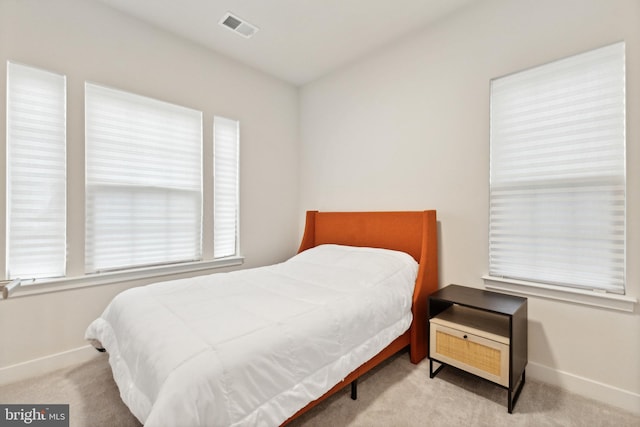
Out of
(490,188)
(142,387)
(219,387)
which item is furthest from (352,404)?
(490,188)

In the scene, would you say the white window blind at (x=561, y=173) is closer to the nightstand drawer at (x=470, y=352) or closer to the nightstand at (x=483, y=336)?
the nightstand at (x=483, y=336)

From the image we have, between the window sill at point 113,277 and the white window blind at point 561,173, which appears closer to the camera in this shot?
the white window blind at point 561,173

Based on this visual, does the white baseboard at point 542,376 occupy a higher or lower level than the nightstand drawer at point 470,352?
lower

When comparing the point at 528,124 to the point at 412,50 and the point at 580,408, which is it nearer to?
the point at 412,50

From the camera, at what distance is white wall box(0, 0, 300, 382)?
6.43 feet

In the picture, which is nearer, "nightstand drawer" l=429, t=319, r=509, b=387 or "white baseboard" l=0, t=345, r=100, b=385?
"nightstand drawer" l=429, t=319, r=509, b=387

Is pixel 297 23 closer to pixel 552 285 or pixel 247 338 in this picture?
pixel 247 338

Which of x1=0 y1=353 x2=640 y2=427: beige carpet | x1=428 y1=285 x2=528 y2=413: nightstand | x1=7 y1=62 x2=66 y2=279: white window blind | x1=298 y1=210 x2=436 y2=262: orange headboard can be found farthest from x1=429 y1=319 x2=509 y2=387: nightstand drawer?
x1=7 y1=62 x2=66 y2=279: white window blind

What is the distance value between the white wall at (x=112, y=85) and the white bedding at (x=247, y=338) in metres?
0.58

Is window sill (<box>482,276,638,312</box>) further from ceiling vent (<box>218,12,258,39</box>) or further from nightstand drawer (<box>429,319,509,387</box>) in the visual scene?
ceiling vent (<box>218,12,258,39</box>)

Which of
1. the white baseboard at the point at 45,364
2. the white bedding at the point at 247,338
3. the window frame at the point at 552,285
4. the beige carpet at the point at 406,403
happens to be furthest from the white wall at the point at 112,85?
the window frame at the point at 552,285

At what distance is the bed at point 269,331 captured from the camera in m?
1.04

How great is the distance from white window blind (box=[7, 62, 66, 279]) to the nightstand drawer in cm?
287

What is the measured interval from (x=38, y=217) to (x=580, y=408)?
3.84m
